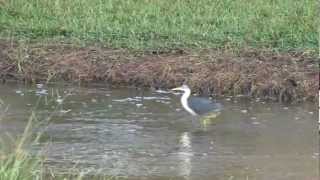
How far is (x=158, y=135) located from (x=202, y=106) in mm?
833

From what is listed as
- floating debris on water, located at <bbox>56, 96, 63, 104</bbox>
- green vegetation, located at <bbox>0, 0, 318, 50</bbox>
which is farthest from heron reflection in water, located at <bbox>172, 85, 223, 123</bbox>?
green vegetation, located at <bbox>0, 0, 318, 50</bbox>

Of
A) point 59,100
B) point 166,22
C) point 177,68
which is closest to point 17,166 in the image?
point 59,100

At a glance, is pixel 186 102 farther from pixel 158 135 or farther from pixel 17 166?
pixel 17 166

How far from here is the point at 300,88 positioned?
11.2m

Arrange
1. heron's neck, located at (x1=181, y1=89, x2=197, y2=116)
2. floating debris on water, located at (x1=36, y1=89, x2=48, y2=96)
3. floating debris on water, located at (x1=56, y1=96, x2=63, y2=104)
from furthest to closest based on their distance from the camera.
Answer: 1. floating debris on water, located at (x1=36, y1=89, x2=48, y2=96)
2. floating debris on water, located at (x1=56, y1=96, x2=63, y2=104)
3. heron's neck, located at (x1=181, y1=89, x2=197, y2=116)

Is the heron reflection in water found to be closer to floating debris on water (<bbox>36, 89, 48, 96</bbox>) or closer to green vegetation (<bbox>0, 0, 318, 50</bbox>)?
floating debris on water (<bbox>36, 89, 48, 96</bbox>)

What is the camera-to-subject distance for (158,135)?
30.9ft

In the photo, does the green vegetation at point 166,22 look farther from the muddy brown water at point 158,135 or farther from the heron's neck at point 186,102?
the heron's neck at point 186,102

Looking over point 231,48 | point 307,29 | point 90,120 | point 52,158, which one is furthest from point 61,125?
point 307,29

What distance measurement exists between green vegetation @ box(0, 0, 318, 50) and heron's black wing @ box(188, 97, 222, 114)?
11.2 ft

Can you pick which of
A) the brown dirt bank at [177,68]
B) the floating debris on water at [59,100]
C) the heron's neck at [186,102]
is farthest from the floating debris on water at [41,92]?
the heron's neck at [186,102]

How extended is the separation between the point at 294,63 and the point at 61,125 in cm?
405

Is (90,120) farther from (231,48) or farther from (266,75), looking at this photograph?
(231,48)

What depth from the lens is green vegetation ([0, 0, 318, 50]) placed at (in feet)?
46.3
